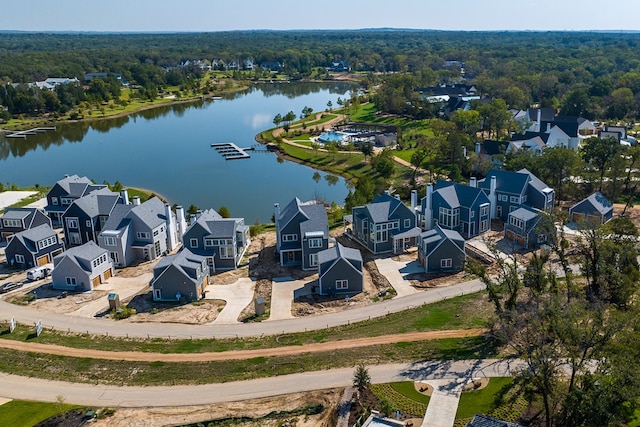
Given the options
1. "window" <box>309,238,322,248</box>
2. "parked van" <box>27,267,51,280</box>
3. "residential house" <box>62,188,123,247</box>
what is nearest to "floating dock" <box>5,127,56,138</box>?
"residential house" <box>62,188,123,247</box>

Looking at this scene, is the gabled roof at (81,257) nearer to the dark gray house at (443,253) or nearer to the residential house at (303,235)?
the residential house at (303,235)

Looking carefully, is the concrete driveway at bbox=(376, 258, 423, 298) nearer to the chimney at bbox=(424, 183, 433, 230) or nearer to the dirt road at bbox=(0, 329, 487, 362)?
the dirt road at bbox=(0, 329, 487, 362)

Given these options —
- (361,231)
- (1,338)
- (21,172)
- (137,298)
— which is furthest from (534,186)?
(21,172)

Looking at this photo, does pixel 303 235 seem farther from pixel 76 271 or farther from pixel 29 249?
pixel 29 249

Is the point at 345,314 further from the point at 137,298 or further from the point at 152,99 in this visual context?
the point at 152,99

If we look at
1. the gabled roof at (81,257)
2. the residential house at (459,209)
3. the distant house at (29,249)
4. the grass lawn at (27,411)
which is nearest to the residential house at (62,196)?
the distant house at (29,249)

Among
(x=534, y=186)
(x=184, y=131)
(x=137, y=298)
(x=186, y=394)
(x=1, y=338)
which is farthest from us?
(x=184, y=131)
